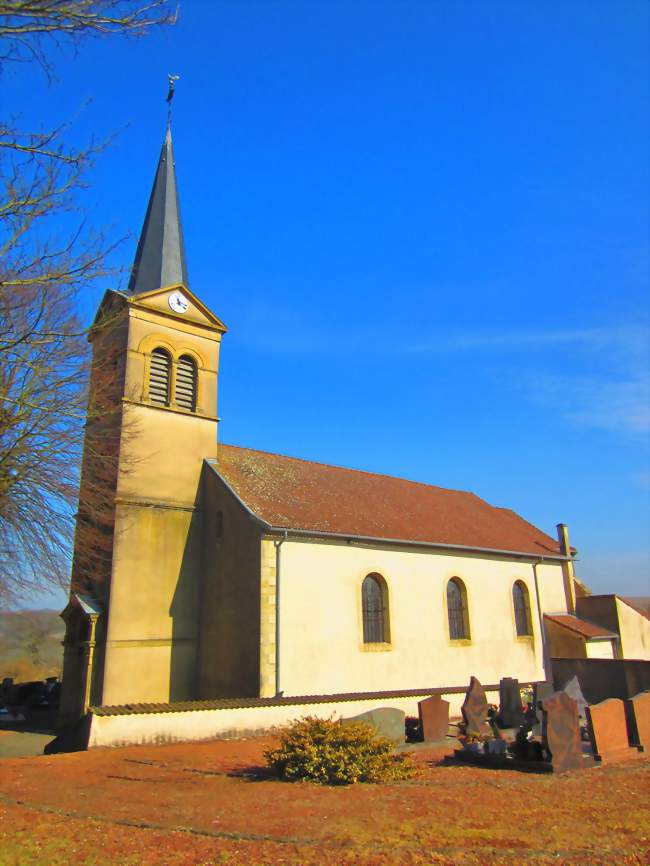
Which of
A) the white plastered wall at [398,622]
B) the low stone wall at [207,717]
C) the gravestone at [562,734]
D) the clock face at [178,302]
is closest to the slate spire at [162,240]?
the clock face at [178,302]

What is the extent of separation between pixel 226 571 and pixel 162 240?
11.0 meters

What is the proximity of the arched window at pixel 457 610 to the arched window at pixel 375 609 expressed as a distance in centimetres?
291

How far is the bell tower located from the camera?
16.4 meters

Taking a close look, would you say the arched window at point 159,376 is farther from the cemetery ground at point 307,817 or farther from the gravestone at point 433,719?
the gravestone at point 433,719

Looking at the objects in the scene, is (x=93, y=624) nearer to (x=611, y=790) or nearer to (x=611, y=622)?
(x=611, y=790)

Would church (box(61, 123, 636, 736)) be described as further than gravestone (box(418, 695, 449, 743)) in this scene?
Yes

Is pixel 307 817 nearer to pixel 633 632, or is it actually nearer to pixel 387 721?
pixel 387 721

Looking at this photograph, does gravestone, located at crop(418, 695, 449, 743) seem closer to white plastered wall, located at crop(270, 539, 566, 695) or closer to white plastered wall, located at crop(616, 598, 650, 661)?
white plastered wall, located at crop(270, 539, 566, 695)

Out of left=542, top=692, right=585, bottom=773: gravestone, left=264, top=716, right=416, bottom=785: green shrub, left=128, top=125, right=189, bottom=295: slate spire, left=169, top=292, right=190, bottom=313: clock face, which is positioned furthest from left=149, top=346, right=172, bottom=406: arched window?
left=542, top=692, right=585, bottom=773: gravestone

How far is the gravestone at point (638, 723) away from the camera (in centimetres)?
1169

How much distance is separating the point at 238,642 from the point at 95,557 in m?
4.49

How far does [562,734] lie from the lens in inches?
413

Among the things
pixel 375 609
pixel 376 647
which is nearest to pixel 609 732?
pixel 376 647

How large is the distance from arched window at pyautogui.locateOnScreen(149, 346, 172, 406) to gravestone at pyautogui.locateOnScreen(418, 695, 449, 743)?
11.2m
